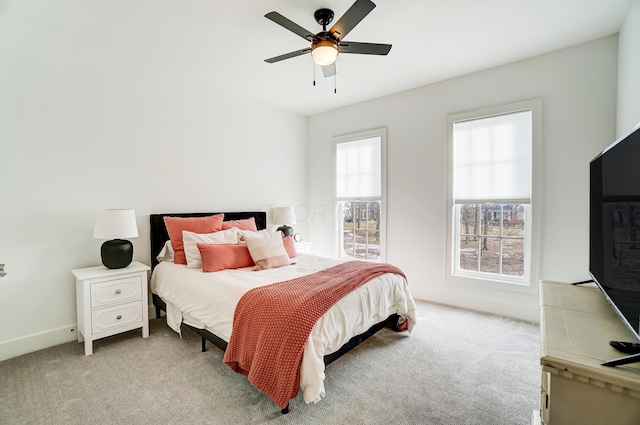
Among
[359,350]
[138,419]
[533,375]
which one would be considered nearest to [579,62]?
[533,375]

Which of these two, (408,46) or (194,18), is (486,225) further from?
(194,18)

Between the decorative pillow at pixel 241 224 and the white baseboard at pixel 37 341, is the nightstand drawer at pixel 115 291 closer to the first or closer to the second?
the white baseboard at pixel 37 341

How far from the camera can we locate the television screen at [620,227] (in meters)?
1.17

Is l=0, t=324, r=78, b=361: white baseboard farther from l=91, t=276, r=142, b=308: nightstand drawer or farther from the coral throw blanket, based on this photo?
the coral throw blanket

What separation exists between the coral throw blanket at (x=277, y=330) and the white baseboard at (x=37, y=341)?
1909mm

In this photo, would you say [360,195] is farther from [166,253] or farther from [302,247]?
[166,253]

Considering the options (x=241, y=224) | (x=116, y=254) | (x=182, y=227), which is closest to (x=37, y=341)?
(x=116, y=254)

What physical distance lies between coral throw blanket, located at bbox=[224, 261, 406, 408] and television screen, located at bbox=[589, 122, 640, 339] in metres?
1.45

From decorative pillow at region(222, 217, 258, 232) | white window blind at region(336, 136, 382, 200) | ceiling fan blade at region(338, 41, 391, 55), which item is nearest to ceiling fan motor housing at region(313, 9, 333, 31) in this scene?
ceiling fan blade at region(338, 41, 391, 55)

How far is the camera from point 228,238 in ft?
10.6

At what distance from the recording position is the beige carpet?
1783mm

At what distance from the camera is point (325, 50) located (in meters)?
2.17

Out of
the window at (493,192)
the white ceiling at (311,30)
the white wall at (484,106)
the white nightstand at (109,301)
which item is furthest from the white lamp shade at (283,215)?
the window at (493,192)

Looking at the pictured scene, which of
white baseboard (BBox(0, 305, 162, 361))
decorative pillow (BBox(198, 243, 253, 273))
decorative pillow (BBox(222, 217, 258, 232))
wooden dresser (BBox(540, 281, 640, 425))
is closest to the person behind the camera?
wooden dresser (BBox(540, 281, 640, 425))
